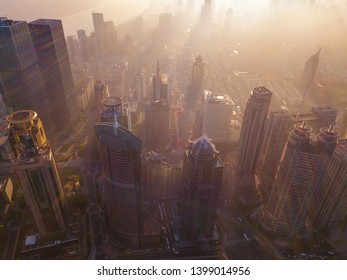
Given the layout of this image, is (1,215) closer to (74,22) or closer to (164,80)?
(164,80)

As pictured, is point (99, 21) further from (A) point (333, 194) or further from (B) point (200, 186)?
(A) point (333, 194)

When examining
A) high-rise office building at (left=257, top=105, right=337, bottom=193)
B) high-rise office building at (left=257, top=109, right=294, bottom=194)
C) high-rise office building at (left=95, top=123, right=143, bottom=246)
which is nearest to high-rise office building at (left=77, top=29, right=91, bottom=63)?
high-rise office building at (left=257, top=109, right=294, bottom=194)

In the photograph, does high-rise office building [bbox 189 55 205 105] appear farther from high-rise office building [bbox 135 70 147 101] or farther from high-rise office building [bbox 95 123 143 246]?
high-rise office building [bbox 95 123 143 246]

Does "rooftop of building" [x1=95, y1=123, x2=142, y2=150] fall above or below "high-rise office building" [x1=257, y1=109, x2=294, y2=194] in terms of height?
above

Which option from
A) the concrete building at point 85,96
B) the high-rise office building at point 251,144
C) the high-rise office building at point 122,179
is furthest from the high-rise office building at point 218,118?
the concrete building at point 85,96

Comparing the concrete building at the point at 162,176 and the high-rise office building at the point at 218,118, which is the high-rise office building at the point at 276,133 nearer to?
the high-rise office building at the point at 218,118

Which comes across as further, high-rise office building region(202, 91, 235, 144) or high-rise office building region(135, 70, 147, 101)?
high-rise office building region(135, 70, 147, 101)

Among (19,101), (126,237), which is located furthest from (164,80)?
(126,237)
